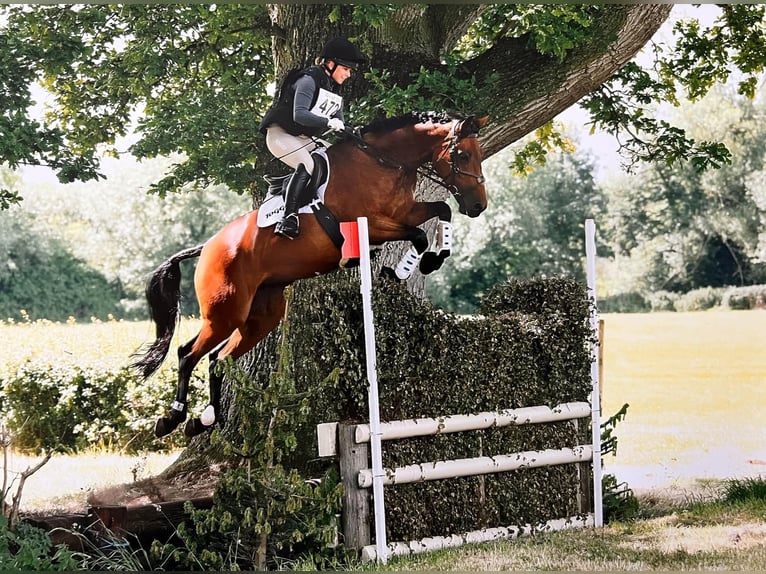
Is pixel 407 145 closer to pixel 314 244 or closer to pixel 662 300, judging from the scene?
pixel 314 244

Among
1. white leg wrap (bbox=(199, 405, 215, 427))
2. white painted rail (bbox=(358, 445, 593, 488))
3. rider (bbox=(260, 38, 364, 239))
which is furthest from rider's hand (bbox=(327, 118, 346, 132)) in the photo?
white painted rail (bbox=(358, 445, 593, 488))

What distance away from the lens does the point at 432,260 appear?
510 cm

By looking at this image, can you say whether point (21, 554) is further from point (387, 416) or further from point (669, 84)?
point (669, 84)

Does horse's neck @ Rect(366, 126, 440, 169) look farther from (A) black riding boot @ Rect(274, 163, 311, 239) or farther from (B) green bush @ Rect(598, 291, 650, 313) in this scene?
(B) green bush @ Rect(598, 291, 650, 313)

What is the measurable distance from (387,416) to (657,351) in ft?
16.6

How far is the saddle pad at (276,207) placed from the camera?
4.92m

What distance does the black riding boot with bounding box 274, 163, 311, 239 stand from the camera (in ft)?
16.1

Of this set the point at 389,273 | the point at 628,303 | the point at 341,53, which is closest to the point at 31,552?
the point at 389,273

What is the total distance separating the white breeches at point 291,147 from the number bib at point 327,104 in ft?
0.48

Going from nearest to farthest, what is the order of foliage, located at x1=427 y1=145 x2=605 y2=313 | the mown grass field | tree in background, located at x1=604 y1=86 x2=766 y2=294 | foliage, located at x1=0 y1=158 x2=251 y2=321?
the mown grass field < foliage, located at x1=0 y1=158 x2=251 y2=321 < tree in background, located at x1=604 y1=86 x2=766 y2=294 < foliage, located at x1=427 y1=145 x2=605 y2=313

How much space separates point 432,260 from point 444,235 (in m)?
0.15

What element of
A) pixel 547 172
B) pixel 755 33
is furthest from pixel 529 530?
pixel 547 172

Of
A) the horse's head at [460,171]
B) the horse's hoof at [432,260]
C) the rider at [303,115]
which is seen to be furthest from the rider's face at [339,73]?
the horse's hoof at [432,260]

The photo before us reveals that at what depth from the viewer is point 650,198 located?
28.6 ft
